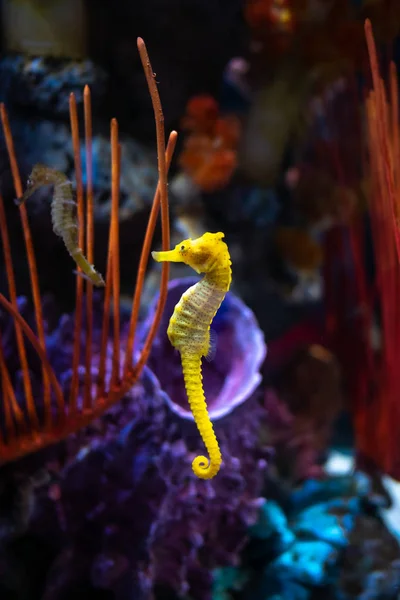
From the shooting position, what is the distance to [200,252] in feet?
2.41

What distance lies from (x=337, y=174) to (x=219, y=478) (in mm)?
1499

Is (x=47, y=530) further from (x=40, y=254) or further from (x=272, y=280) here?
(x=272, y=280)

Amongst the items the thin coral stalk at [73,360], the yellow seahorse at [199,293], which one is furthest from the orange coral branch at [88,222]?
the yellow seahorse at [199,293]

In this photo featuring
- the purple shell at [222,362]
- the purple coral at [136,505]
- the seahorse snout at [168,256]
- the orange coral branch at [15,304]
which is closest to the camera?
the seahorse snout at [168,256]

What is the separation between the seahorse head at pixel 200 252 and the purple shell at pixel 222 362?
0.57ft

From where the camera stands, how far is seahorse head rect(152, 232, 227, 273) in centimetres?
73

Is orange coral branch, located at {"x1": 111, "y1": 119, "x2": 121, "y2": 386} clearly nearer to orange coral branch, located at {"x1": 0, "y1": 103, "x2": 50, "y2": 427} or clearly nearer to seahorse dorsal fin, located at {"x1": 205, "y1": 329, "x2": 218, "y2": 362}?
orange coral branch, located at {"x1": 0, "y1": 103, "x2": 50, "y2": 427}

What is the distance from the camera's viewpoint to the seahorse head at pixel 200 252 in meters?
0.73

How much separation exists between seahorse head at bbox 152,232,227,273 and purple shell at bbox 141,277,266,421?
6.9 inches

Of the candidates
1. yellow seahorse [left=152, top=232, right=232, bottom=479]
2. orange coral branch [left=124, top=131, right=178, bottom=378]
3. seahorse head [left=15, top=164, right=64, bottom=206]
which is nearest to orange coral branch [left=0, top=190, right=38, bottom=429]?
seahorse head [left=15, top=164, right=64, bottom=206]

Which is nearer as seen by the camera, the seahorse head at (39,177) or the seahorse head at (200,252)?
the seahorse head at (200,252)

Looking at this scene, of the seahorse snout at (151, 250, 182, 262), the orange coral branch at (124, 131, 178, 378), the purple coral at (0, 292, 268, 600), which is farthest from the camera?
the purple coral at (0, 292, 268, 600)

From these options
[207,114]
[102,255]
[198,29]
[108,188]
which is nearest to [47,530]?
[102,255]

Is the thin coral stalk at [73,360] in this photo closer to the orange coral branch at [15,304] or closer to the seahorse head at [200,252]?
the orange coral branch at [15,304]
